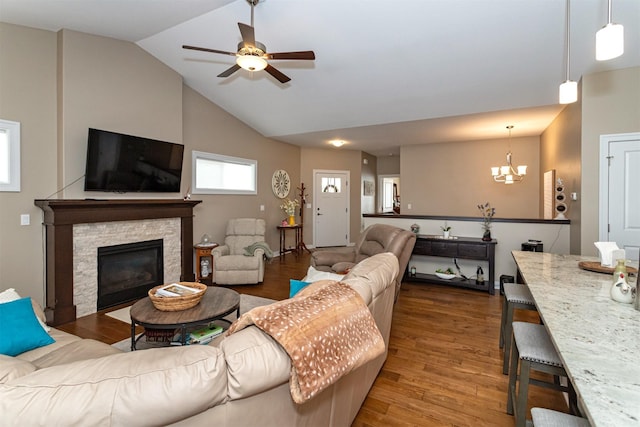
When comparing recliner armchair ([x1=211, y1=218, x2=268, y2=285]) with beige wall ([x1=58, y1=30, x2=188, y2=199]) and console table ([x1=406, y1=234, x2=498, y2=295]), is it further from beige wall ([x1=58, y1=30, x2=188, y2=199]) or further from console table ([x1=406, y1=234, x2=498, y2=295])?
console table ([x1=406, y1=234, x2=498, y2=295])

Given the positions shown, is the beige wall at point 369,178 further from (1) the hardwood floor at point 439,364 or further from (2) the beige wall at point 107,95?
(2) the beige wall at point 107,95

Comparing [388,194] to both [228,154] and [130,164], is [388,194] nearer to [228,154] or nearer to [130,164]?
[228,154]

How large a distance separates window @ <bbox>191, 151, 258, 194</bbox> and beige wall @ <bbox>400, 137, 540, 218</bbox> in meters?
3.60

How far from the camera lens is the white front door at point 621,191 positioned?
3426 millimetres

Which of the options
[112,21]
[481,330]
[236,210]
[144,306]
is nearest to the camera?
[144,306]

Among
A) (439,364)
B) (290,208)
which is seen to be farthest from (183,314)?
(290,208)

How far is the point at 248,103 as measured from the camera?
5312mm

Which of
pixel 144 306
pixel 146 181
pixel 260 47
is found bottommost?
pixel 144 306

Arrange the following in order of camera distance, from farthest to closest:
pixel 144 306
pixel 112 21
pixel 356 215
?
1. pixel 356 215
2. pixel 112 21
3. pixel 144 306

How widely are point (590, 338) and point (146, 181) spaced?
184 inches

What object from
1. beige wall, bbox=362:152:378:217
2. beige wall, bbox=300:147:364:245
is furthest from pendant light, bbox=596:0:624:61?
beige wall, bbox=362:152:378:217

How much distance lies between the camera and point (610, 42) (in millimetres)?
1704

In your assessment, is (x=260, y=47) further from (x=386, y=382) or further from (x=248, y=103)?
(x=386, y=382)

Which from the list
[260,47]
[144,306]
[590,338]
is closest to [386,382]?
[590,338]
